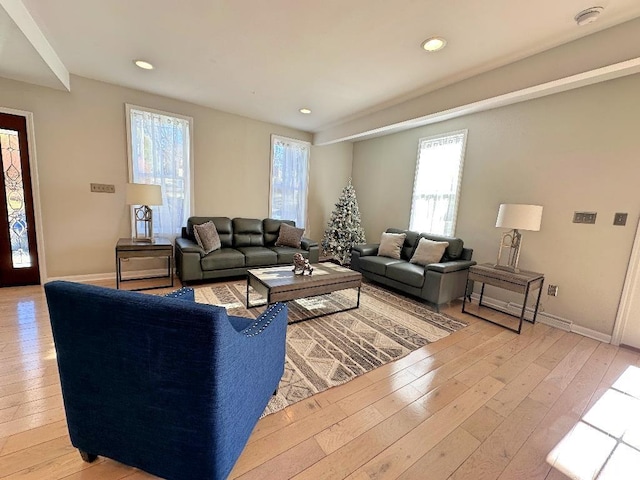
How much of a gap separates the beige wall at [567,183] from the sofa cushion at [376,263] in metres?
1.16

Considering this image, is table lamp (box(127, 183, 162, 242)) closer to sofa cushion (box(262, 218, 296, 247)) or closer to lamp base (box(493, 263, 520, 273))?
sofa cushion (box(262, 218, 296, 247))

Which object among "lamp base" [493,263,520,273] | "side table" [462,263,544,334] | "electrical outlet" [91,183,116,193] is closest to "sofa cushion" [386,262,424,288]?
"side table" [462,263,544,334]

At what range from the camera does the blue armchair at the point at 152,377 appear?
0.93 m

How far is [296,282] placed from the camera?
2717 mm

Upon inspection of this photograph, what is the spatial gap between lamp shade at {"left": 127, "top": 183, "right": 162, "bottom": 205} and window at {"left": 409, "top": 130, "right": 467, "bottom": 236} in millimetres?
3902

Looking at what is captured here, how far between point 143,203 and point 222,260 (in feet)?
3.94

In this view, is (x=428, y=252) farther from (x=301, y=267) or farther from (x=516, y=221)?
(x=301, y=267)

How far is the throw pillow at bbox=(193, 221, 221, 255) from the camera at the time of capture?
3.84 metres

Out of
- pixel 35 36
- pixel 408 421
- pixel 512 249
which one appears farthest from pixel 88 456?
pixel 512 249

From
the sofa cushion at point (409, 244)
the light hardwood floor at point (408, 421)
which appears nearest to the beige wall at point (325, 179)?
the sofa cushion at point (409, 244)

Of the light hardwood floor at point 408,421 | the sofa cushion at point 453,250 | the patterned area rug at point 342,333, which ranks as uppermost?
the sofa cushion at point 453,250

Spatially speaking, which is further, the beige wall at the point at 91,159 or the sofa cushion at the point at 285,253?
the sofa cushion at the point at 285,253

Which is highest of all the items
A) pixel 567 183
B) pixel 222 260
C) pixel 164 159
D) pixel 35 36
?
pixel 35 36

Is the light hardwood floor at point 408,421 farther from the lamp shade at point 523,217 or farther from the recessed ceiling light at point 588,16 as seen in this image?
the recessed ceiling light at point 588,16
